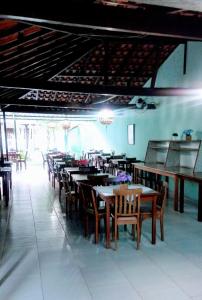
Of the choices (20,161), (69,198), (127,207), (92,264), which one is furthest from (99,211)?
(20,161)

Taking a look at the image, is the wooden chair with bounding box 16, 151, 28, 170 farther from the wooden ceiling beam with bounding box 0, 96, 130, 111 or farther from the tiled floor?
the tiled floor

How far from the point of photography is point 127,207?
11.8ft

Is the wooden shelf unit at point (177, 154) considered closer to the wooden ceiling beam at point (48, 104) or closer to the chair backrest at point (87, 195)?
the wooden ceiling beam at point (48, 104)

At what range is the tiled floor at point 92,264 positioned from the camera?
2615 mm

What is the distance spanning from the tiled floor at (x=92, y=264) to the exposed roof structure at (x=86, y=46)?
2555 millimetres

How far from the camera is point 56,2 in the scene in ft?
7.09

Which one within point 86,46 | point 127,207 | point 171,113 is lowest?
point 127,207

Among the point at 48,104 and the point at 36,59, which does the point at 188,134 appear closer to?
the point at 36,59

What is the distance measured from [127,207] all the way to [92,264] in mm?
883

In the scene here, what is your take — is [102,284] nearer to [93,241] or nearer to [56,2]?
[93,241]

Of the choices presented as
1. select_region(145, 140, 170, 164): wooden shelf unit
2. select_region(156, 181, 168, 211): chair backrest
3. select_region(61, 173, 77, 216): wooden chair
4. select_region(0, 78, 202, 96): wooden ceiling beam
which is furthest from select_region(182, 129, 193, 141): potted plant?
select_region(61, 173, 77, 216): wooden chair

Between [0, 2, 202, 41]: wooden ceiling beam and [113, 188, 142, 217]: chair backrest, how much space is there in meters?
1.96

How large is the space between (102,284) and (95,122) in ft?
42.5

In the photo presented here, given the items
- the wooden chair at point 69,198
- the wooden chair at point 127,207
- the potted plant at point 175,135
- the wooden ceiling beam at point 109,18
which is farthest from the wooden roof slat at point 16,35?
the potted plant at point 175,135
